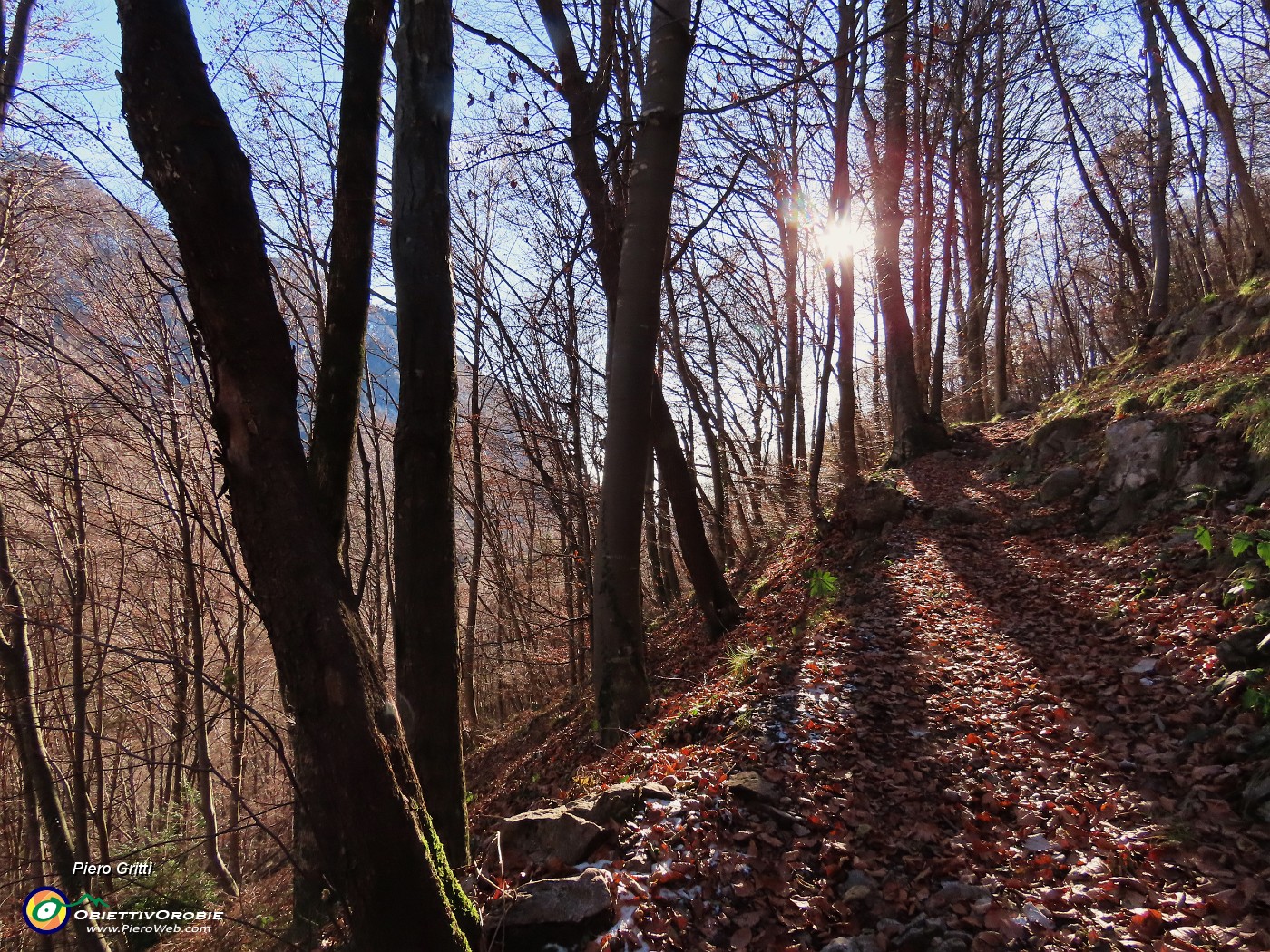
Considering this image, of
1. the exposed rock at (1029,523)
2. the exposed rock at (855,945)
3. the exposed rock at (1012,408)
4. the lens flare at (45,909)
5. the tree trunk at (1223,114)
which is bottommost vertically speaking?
the lens flare at (45,909)

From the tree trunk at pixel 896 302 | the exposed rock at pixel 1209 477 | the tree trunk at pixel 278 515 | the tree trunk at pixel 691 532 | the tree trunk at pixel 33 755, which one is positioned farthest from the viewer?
the tree trunk at pixel 896 302

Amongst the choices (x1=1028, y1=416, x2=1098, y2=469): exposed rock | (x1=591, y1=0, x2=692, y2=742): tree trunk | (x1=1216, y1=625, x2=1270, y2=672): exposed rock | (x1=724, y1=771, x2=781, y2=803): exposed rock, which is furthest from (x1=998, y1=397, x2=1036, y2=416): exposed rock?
(x1=724, y1=771, x2=781, y2=803): exposed rock

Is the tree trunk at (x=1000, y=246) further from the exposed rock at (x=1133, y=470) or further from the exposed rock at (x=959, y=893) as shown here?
the exposed rock at (x=959, y=893)

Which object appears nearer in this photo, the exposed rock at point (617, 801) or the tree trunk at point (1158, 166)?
the exposed rock at point (617, 801)

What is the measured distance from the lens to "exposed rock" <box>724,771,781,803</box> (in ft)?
11.0

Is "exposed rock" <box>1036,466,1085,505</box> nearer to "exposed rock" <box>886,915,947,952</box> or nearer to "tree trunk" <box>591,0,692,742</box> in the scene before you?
"tree trunk" <box>591,0,692,742</box>

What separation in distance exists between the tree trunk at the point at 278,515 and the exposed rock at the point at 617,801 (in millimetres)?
1243

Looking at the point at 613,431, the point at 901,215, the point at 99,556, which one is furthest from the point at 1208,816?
the point at 99,556

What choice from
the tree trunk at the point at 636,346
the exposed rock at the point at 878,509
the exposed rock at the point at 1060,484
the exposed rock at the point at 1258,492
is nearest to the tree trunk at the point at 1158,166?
the exposed rock at the point at 1060,484

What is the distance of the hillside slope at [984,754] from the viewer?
8.61 ft

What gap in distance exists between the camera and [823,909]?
271 cm

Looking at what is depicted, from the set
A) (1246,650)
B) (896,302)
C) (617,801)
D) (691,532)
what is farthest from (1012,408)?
(617,801)

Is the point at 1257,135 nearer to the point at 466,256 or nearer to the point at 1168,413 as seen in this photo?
the point at 1168,413

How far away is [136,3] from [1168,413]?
8789 mm
